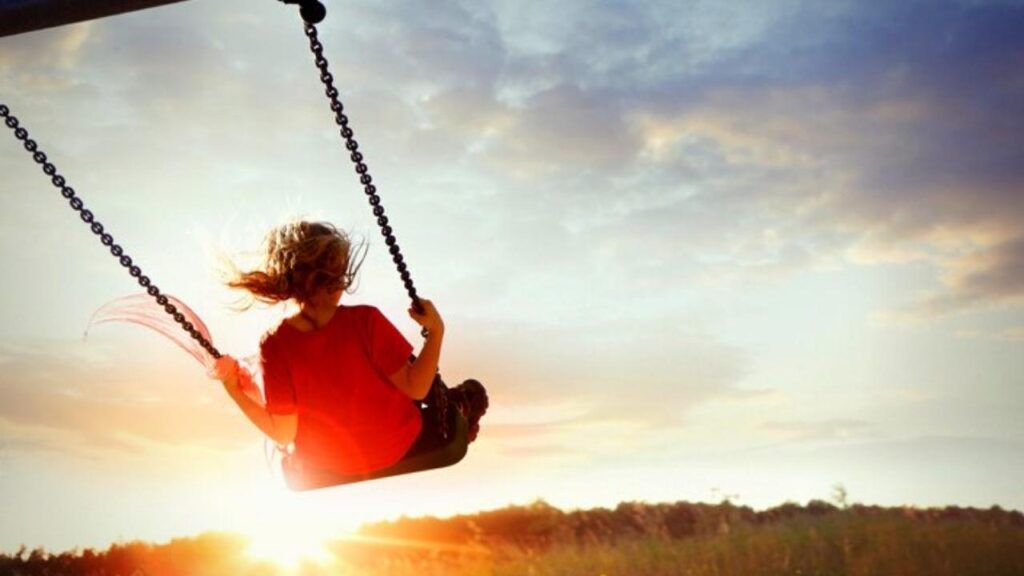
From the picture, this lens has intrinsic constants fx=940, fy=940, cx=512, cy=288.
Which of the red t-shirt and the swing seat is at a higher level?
the red t-shirt

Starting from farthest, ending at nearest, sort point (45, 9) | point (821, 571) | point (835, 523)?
point (835, 523)
point (821, 571)
point (45, 9)

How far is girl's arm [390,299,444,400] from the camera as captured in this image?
3.83m

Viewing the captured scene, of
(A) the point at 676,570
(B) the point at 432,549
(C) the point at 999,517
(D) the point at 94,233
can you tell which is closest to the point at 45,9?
(D) the point at 94,233

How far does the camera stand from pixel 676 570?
10914 mm

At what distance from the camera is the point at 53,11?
140 inches

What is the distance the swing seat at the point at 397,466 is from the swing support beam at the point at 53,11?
6.20 feet

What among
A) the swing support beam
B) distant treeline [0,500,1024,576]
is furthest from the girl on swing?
distant treeline [0,500,1024,576]

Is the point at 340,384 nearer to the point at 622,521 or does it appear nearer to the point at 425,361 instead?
the point at 425,361

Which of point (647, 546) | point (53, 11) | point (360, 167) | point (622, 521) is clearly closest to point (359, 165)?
point (360, 167)

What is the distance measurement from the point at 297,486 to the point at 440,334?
3.02 feet

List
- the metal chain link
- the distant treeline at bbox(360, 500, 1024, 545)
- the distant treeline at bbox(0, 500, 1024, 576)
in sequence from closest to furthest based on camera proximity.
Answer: the metal chain link < the distant treeline at bbox(0, 500, 1024, 576) < the distant treeline at bbox(360, 500, 1024, 545)

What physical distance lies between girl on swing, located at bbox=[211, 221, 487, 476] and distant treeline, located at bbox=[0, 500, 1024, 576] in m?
7.63

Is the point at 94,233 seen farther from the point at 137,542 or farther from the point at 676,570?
the point at 137,542

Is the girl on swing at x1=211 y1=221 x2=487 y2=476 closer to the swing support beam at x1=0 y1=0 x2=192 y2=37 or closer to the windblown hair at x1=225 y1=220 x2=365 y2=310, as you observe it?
the windblown hair at x1=225 y1=220 x2=365 y2=310
